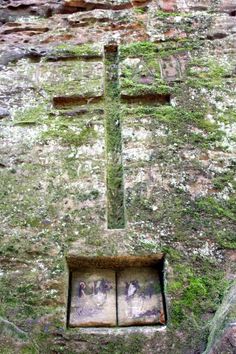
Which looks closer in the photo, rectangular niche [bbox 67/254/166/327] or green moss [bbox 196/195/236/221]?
rectangular niche [bbox 67/254/166/327]

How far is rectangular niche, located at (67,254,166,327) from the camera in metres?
2.25

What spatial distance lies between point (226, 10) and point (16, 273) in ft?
7.31

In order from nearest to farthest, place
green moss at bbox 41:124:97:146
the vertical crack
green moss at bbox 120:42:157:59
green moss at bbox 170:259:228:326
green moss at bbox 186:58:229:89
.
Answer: green moss at bbox 170:259:228:326 < the vertical crack < green moss at bbox 41:124:97:146 < green moss at bbox 186:58:229:89 < green moss at bbox 120:42:157:59

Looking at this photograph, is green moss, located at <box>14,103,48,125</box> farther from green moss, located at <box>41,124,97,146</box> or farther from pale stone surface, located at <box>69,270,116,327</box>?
pale stone surface, located at <box>69,270,116,327</box>

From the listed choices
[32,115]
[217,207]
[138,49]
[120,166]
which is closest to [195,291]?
[217,207]

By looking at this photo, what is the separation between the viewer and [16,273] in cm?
235

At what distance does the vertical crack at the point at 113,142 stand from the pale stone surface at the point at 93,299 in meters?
0.25

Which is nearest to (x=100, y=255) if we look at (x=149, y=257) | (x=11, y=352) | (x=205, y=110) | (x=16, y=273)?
(x=149, y=257)

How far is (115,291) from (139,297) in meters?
0.11

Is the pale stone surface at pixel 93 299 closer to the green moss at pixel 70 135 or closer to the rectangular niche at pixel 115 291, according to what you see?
the rectangular niche at pixel 115 291

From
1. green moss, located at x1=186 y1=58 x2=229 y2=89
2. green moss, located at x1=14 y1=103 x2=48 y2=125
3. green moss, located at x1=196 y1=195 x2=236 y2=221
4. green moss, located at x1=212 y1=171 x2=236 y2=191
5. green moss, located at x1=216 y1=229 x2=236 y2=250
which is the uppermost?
green moss, located at x1=186 y1=58 x2=229 y2=89

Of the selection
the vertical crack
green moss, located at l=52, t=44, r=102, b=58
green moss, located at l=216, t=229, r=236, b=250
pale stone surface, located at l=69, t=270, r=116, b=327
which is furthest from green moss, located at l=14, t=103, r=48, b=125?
green moss, located at l=216, t=229, r=236, b=250

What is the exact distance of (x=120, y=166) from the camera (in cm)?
274

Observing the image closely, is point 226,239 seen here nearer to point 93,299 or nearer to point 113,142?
point 93,299
